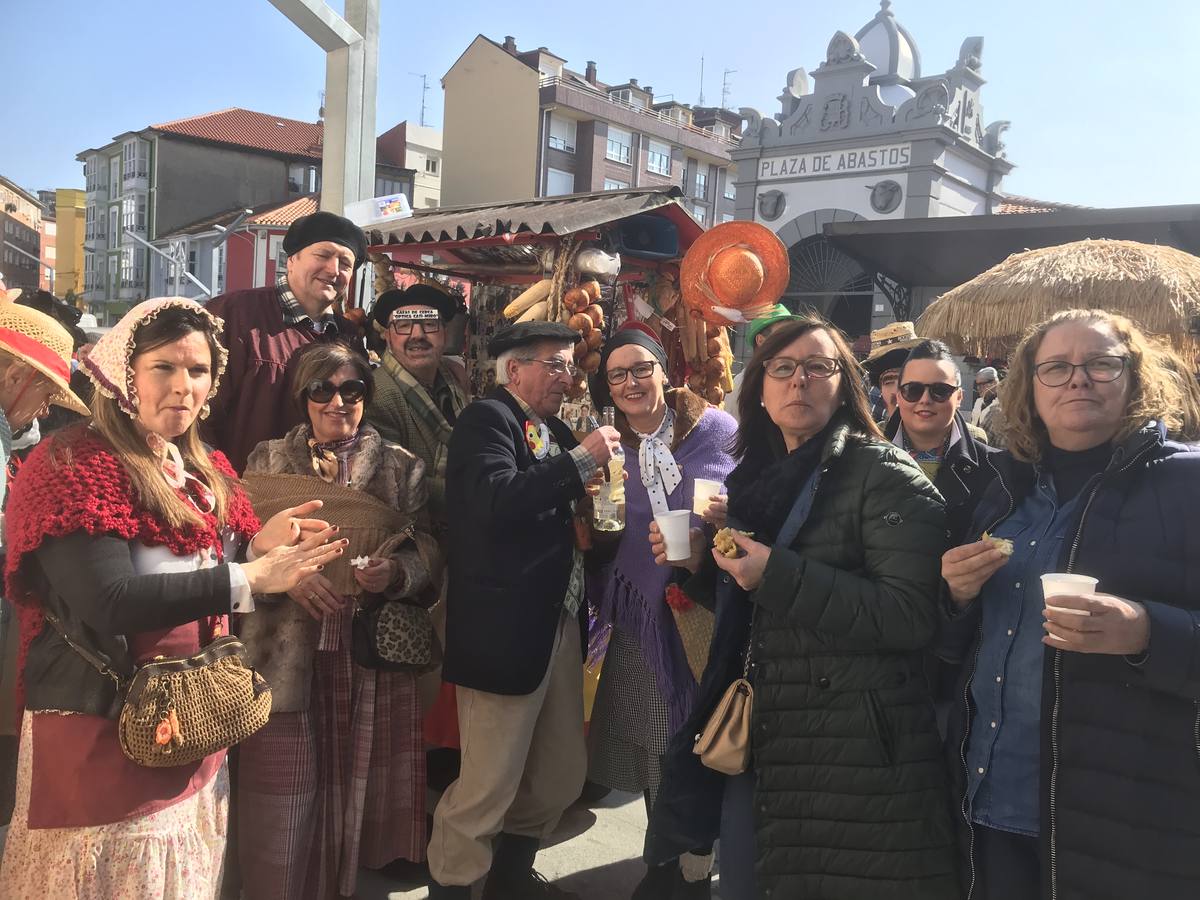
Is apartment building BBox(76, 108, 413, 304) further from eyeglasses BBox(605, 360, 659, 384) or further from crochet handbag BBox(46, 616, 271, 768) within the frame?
crochet handbag BBox(46, 616, 271, 768)

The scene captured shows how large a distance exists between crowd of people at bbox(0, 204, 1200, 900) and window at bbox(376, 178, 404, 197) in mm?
37584

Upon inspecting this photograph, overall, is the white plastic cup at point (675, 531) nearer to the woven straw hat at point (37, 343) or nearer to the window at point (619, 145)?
the woven straw hat at point (37, 343)

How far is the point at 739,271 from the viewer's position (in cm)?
430

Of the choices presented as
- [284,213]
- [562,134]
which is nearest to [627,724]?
[284,213]

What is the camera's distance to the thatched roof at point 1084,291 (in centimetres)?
488

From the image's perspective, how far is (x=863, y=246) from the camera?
44.9 ft

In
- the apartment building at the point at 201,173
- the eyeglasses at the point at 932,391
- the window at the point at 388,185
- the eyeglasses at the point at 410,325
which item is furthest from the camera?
the apartment building at the point at 201,173

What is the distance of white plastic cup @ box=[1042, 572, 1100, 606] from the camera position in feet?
5.11

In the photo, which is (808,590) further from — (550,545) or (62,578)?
(62,578)

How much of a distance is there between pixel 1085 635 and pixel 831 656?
0.57 m

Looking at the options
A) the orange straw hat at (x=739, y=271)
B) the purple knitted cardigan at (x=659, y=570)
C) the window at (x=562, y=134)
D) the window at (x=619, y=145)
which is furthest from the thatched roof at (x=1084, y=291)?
the window at (x=619, y=145)

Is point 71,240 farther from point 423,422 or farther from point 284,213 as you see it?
point 423,422

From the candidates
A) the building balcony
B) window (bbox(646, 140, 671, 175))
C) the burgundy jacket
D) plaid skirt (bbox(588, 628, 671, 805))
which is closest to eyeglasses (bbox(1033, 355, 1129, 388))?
plaid skirt (bbox(588, 628, 671, 805))

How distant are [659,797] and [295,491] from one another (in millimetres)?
1463
